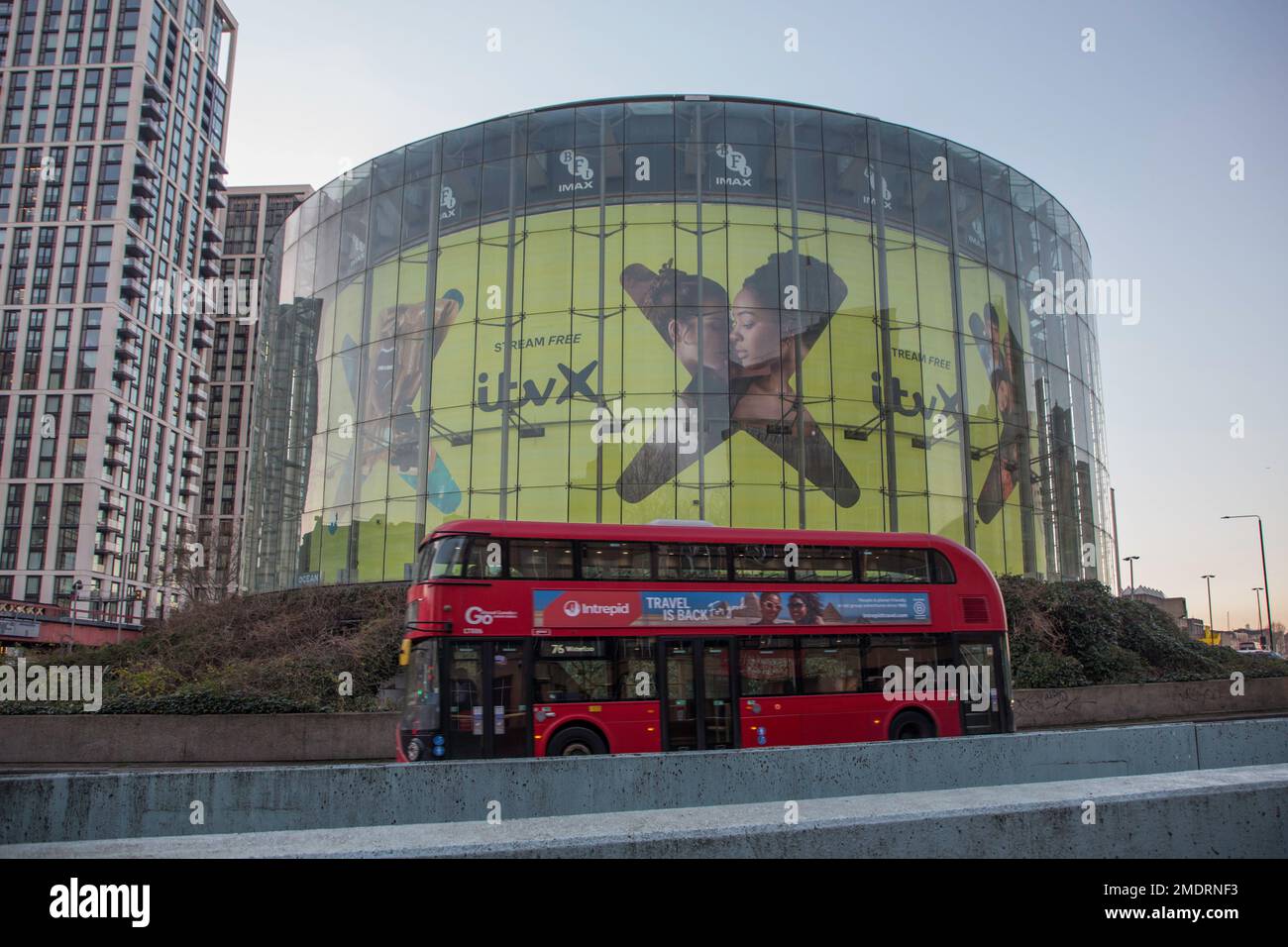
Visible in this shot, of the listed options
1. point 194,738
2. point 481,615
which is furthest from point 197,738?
point 481,615

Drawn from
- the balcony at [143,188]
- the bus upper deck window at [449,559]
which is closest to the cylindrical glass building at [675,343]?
the bus upper deck window at [449,559]

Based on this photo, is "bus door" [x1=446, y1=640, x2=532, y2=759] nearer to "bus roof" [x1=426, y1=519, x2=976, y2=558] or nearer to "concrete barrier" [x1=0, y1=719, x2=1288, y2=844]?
"bus roof" [x1=426, y1=519, x2=976, y2=558]

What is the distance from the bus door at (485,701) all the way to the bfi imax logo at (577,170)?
77.2 feet

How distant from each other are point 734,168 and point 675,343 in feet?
23.1

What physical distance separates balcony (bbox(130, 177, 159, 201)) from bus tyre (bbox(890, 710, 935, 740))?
10978 cm

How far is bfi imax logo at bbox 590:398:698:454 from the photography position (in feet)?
108

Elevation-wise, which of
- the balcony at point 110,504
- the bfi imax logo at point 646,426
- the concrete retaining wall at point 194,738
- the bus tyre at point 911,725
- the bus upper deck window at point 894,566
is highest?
the balcony at point 110,504

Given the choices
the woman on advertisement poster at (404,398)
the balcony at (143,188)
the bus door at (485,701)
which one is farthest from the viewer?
the balcony at (143,188)

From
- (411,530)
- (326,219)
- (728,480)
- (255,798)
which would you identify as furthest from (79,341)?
(255,798)

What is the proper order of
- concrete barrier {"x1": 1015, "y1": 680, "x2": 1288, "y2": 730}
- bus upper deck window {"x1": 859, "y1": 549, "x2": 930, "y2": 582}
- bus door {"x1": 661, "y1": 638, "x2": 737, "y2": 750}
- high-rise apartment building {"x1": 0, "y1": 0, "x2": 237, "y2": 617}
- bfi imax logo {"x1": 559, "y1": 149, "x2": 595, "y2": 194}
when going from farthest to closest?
high-rise apartment building {"x1": 0, "y1": 0, "x2": 237, "y2": 617} → bfi imax logo {"x1": 559, "y1": 149, "x2": 595, "y2": 194} → concrete barrier {"x1": 1015, "y1": 680, "x2": 1288, "y2": 730} → bus upper deck window {"x1": 859, "y1": 549, "x2": 930, "y2": 582} → bus door {"x1": 661, "y1": 638, "x2": 737, "y2": 750}

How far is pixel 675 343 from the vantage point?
3378cm

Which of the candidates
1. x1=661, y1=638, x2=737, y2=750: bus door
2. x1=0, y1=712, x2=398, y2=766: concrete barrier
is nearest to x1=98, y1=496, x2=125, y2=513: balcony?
x1=0, y1=712, x2=398, y2=766: concrete barrier

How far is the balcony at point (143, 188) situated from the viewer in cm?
10438

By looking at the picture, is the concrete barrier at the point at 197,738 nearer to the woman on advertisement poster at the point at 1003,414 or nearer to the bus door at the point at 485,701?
the bus door at the point at 485,701
